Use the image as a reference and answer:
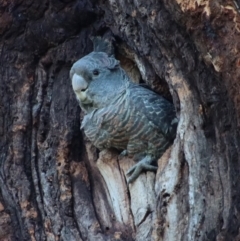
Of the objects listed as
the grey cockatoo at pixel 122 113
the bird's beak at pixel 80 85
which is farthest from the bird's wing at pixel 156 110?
the bird's beak at pixel 80 85

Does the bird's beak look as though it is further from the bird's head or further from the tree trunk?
the tree trunk

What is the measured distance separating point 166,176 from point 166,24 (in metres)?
0.36

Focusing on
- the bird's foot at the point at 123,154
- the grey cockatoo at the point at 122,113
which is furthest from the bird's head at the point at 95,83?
the bird's foot at the point at 123,154

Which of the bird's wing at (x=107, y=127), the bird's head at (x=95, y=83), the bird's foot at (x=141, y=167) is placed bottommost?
the bird's foot at (x=141, y=167)

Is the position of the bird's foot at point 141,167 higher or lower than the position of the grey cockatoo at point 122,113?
lower

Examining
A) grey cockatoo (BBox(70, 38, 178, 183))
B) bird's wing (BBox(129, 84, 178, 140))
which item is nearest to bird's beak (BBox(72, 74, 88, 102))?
grey cockatoo (BBox(70, 38, 178, 183))

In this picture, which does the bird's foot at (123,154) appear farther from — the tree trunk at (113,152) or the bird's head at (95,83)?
the bird's head at (95,83)

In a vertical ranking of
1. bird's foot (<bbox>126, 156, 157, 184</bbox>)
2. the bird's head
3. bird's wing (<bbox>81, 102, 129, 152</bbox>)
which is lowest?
bird's foot (<bbox>126, 156, 157, 184</bbox>)

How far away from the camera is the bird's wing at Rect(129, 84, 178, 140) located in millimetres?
1972

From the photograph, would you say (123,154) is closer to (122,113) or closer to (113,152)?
(113,152)

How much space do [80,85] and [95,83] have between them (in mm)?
40

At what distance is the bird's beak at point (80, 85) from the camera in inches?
79.2

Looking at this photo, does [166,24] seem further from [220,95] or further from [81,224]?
[81,224]

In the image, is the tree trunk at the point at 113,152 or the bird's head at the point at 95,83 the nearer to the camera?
the tree trunk at the point at 113,152
